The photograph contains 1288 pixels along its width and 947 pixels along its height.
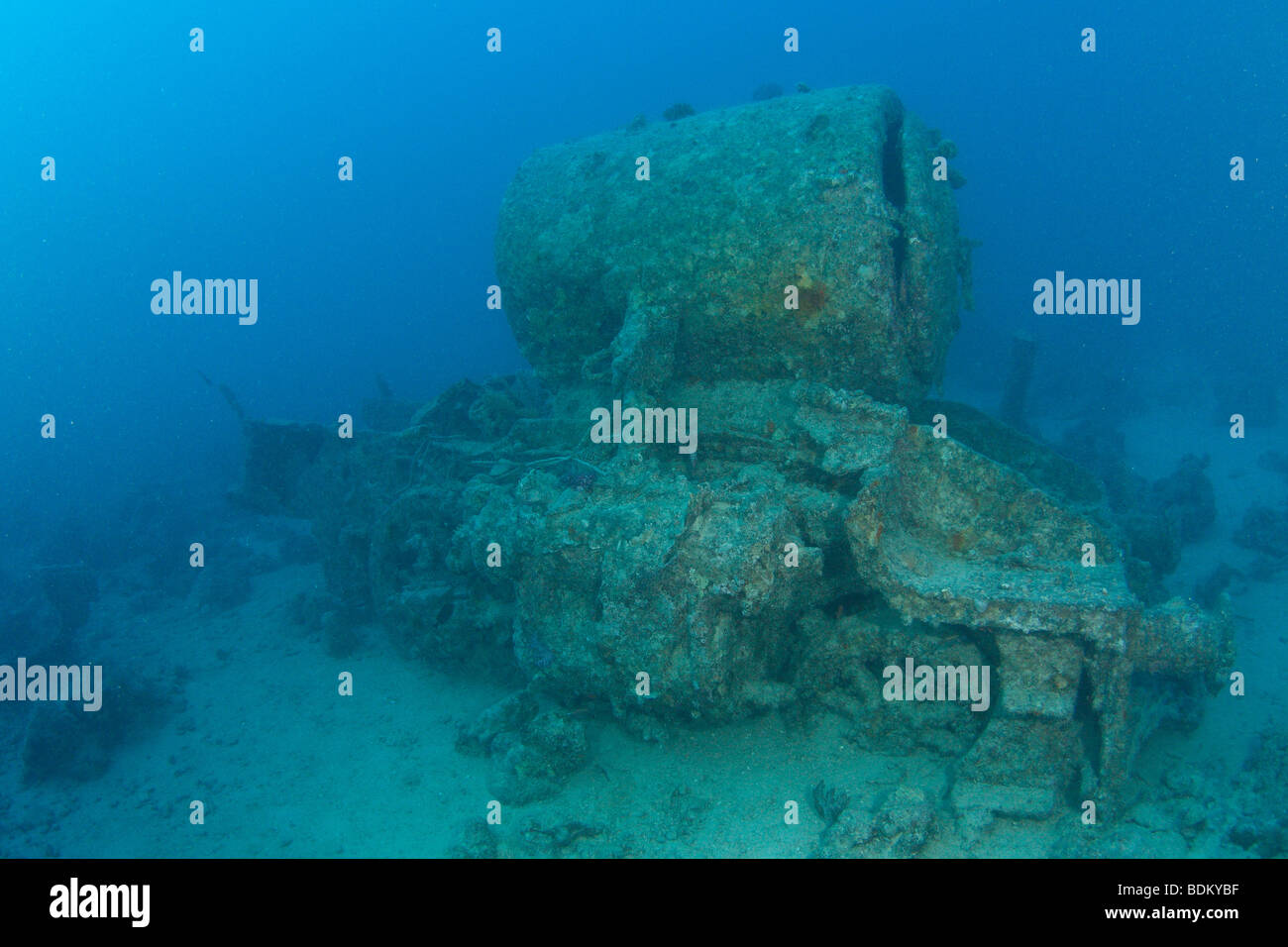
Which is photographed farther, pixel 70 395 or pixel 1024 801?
pixel 70 395

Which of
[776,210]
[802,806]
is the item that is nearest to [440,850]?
[802,806]

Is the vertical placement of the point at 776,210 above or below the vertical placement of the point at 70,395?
below

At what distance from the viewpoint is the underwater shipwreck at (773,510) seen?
219 inches

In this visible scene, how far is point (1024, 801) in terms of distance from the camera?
5.30 m

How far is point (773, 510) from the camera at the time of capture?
20.0 ft

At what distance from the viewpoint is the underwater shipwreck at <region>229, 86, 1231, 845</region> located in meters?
5.56

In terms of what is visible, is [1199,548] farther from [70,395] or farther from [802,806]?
[70,395]

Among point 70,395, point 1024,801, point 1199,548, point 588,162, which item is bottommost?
point 1024,801

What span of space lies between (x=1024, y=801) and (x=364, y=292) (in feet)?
330

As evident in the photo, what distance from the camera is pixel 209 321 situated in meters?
87.6
